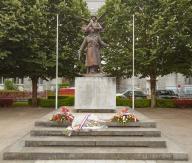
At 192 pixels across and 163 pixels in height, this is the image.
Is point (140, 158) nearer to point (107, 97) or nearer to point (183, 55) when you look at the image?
point (107, 97)

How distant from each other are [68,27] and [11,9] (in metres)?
6.19

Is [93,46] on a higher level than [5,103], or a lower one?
higher

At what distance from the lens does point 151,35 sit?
35.1m

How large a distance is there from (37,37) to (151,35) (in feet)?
29.7

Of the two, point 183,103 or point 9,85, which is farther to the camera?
point 9,85

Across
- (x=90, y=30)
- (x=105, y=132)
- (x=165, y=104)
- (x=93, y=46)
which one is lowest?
(x=105, y=132)

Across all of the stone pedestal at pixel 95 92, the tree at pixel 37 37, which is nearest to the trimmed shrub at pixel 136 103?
the tree at pixel 37 37

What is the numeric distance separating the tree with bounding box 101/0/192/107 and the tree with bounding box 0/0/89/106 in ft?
9.59

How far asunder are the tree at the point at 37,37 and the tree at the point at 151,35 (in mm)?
2923

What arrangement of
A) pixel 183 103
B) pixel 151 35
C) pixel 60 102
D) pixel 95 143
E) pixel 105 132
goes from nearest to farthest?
pixel 95 143
pixel 105 132
pixel 151 35
pixel 60 102
pixel 183 103

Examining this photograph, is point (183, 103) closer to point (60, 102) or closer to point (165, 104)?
point (165, 104)

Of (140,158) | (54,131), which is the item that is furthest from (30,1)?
(140,158)

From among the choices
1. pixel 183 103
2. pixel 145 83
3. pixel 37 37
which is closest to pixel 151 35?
pixel 183 103

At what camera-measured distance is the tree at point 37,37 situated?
32062 millimetres
